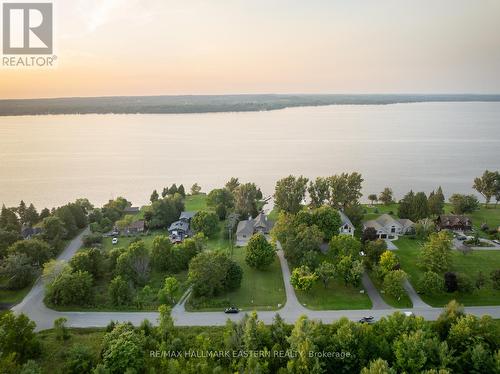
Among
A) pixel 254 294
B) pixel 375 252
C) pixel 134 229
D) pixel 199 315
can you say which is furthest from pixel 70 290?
pixel 375 252

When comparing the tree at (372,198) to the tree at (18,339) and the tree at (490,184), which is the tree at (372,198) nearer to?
the tree at (490,184)

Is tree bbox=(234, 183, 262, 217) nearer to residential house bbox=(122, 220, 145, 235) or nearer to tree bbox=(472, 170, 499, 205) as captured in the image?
residential house bbox=(122, 220, 145, 235)

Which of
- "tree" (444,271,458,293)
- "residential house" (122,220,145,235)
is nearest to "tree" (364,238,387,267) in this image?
"tree" (444,271,458,293)

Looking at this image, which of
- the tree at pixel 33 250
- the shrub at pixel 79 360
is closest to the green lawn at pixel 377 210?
the shrub at pixel 79 360

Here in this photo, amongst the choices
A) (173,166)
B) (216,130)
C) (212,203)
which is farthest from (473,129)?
(212,203)

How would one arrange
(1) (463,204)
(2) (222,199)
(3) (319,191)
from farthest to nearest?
(2) (222,199) → (3) (319,191) → (1) (463,204)

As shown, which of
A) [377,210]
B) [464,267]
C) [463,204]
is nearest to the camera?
[464,267]

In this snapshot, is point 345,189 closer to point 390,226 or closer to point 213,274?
point 390,226
